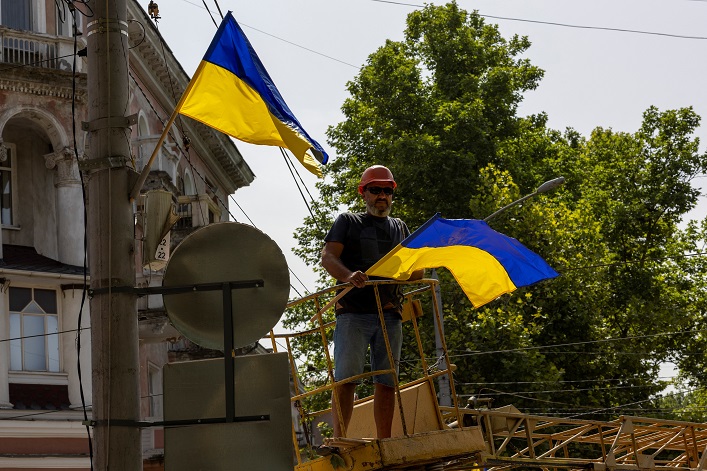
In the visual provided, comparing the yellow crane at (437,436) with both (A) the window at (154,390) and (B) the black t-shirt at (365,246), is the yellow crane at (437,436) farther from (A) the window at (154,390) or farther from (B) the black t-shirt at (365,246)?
(A) the window at (154,390)

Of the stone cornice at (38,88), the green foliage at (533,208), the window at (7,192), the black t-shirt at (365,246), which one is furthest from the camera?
the green foliage at (533,208)

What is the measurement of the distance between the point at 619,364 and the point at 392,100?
10.2 m

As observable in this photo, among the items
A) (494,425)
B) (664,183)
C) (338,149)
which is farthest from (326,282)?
(494,425)

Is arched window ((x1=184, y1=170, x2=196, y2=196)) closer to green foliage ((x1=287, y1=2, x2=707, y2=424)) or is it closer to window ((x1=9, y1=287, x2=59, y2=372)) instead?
green foliage ((x1=287, y1=2, x2=707, y2=424))

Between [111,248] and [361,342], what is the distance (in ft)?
7.63

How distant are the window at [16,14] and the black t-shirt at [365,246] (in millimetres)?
20340

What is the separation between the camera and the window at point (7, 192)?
28.0m

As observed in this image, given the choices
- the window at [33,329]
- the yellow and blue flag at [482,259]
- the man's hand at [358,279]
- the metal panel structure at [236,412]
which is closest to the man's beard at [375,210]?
the man's hand at [358,279]

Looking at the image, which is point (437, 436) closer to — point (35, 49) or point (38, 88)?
point (38, 88)

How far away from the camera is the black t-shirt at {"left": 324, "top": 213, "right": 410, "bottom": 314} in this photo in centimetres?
921

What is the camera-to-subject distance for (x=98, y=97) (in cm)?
785

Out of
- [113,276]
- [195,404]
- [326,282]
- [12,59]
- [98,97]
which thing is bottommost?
[195,404]

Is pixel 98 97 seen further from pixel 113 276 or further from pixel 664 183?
pixel 664 183

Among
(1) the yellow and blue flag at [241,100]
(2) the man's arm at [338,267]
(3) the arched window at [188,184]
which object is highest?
(3) the arched window at [188,184]
